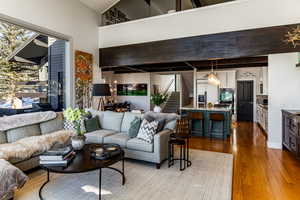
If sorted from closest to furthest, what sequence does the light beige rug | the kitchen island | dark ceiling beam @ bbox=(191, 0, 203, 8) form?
the light beige rug
the kitchen island
dark ceiling beam @ bbox=(191, 0, 203, 8)

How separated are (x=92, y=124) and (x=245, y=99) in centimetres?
778

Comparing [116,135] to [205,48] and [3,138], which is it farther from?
[205,48]

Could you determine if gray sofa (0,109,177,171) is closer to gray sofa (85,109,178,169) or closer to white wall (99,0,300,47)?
gray sofa (85,109,178,169)

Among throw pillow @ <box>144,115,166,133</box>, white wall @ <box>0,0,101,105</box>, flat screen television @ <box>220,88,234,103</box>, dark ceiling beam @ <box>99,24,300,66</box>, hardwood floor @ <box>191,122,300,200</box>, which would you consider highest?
white wall @ <box>0,0,101,105</box>

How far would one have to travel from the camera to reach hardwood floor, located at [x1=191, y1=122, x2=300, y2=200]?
266 centimetres

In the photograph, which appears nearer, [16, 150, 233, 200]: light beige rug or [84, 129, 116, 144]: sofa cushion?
[16, 150, 233, 200]: light beige rug

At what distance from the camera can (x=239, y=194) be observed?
8.59 ft

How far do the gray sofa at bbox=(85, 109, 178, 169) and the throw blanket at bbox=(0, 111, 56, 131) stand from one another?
40.6 inches

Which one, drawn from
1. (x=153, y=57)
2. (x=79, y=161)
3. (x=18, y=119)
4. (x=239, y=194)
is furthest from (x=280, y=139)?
(x=18, y=119)

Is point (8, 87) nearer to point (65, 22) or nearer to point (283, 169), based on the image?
point (65, 22)

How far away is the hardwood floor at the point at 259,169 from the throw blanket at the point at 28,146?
10.7ft

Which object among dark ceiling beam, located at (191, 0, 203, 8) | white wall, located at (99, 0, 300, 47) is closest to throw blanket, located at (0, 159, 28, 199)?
white wall, located at (99, 0, 300, 47)

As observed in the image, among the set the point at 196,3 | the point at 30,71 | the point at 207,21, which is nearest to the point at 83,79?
the point at 30,71

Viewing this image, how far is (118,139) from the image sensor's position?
3.82m
